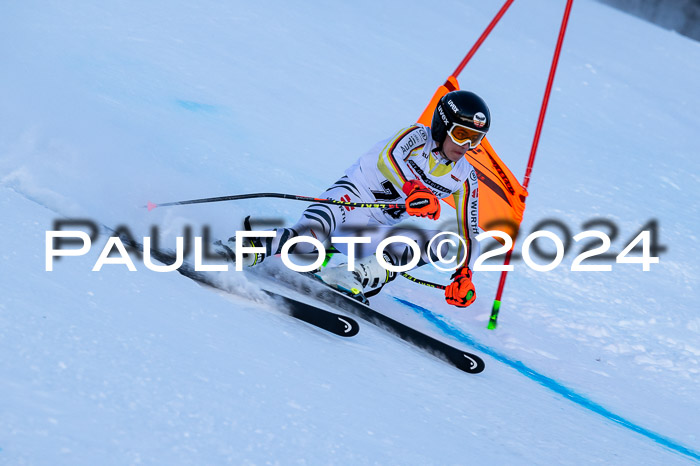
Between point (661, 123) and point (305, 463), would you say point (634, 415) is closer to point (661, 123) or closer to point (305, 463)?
point (305, 463)

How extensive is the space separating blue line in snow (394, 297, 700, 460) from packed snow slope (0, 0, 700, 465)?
0.06 ft

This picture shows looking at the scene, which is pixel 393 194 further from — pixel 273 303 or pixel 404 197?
pixel 273 303

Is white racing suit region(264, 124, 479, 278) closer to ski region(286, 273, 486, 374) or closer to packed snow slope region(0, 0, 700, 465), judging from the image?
ski region(286, 273, 486, 374)

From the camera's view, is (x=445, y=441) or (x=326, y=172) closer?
(x=445, y=441)

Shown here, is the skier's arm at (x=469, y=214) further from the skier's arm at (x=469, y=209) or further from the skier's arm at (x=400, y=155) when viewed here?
the skier's arm at (x=400, y=155)

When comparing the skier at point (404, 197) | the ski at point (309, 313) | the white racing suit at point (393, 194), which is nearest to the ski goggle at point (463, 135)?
the skier at point (404, 197)

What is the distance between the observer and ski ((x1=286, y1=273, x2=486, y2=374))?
3012 millimetres

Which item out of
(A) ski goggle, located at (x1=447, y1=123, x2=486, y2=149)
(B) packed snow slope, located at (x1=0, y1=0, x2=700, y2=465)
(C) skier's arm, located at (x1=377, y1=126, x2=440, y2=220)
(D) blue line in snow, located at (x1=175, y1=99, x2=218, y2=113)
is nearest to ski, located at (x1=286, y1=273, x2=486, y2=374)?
(B) packed snow slope, located at (x1=0, y1=0, x2=700, y2=465)

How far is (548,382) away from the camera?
3436 millimetres

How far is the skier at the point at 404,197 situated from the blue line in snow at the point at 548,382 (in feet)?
1.30

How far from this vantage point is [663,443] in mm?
3039

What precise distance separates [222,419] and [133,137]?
9.64 feet

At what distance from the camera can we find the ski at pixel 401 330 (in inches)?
119

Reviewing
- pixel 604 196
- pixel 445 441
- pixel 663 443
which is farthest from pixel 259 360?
pixel 604 196
